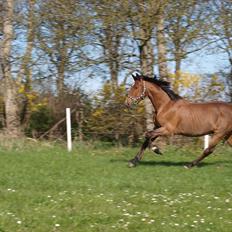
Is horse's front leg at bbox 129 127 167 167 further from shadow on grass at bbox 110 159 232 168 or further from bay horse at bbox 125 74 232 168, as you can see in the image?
shadow on grass at bbox 110 159 232 168

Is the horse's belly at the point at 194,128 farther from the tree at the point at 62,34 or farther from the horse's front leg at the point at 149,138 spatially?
the tree at the point at 62,34

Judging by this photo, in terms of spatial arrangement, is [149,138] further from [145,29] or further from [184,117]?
[145,29]

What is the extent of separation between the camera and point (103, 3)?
1694 centimetres

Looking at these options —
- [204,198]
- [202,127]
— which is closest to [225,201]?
[204,198]

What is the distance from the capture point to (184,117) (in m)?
13.2

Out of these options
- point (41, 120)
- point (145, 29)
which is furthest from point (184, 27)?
point (41, 120)

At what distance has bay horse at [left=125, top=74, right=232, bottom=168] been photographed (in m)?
13.2

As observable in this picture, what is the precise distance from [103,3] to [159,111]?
16.8ft

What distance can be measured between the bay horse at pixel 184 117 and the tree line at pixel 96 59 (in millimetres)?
4111

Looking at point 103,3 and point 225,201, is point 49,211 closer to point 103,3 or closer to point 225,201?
point 225,201

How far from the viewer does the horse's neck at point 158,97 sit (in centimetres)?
1345

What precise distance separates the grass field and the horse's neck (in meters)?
1.49

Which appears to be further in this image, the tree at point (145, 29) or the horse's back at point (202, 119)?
the tree at point (145, 29)

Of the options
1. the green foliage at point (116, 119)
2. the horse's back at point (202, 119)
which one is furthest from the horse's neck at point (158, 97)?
the green foliage at point (116, 119)
